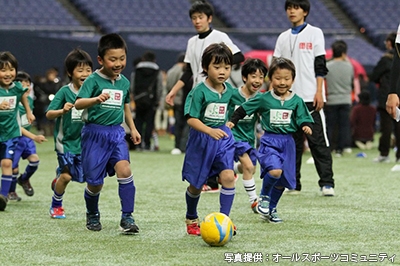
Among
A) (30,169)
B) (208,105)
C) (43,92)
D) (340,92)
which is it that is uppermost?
(208,105)

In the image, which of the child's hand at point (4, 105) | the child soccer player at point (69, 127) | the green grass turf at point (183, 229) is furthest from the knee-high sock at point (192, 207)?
the child's hand at point (4, 105)

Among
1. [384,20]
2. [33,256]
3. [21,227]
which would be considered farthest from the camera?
[384,20]

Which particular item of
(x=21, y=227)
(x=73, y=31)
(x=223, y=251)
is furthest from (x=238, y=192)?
(x=73, y=31)

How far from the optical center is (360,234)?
6.27m

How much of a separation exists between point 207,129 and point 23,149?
351 centimetres

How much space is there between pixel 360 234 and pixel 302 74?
111 inches

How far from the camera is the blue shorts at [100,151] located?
648cm

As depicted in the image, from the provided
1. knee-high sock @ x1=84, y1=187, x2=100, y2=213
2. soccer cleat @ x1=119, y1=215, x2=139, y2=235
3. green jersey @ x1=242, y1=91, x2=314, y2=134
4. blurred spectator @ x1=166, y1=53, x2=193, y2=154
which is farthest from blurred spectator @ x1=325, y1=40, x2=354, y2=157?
soccer cleat @ x1=119, y1=215, x2=139, y2=235

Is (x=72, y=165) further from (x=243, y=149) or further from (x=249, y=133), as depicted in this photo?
(x=249, y=133)

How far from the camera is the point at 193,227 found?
21.0ft

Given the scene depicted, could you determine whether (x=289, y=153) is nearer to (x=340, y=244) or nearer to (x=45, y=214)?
(x=340, y=244)

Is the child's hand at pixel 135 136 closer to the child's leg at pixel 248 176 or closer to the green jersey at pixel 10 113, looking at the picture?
the child's leg at pixel 248 176

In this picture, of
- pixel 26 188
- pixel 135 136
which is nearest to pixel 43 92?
pixel 26 188

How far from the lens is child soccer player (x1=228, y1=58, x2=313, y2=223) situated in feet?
23.2
